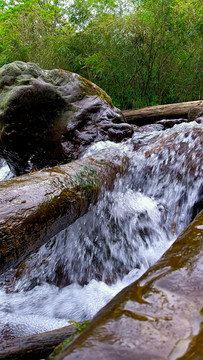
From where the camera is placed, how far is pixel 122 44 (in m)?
7.71

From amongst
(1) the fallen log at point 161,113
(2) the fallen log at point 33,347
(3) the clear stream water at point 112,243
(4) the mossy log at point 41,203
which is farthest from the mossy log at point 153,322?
(1) the fallen log at point 161,113

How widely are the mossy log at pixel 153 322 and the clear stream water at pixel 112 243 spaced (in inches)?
48.9

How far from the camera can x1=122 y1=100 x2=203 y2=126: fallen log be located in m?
6.74

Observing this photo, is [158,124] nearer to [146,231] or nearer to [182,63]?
[146,231]

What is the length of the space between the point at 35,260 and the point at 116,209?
0.96m

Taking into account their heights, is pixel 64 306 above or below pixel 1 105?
below

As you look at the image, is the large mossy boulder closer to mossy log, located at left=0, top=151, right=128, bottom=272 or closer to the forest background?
mossy log, located at left=0, top=151, right=128, bottom=272

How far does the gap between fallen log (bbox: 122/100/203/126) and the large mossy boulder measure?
2560 mm

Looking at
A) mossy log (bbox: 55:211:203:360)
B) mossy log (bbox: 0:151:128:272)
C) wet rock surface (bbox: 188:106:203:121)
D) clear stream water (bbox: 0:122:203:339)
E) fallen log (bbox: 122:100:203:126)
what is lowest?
clear stream water (bbox: 0:122:203:339)

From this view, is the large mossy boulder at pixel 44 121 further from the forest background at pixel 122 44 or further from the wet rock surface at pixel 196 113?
the forest background at pixel 122 44

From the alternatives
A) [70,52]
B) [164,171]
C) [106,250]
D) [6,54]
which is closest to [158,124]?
[164,171]

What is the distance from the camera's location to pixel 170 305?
844 mm

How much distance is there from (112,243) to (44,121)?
235 cm

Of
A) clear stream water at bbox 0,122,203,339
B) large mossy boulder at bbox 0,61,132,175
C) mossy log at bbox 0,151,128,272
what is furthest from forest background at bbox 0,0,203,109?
mossy log at bbox 0,151,128,272
